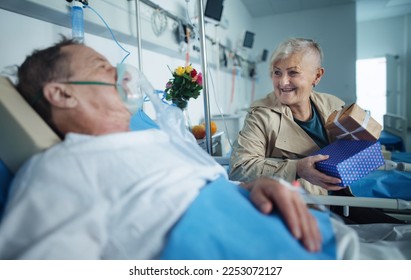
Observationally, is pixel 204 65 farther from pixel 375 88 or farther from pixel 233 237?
pixel 375 88

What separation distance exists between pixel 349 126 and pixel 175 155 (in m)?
0.75

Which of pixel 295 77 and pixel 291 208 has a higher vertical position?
pixel 295 77

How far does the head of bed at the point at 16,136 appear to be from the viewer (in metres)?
0.69

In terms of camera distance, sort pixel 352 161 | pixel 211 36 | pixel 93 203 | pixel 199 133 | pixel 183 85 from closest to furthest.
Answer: pixel 93 203
pixel 352 161
pixel 183 85
pixel 199 133
pixel 211 36

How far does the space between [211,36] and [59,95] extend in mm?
2715

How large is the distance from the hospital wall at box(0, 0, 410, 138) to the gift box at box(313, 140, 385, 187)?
0.98 m

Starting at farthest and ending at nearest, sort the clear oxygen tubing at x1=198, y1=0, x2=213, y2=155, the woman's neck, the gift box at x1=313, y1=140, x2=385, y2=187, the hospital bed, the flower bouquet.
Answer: the flower bouquet
the woman's neck
the clear oxygen tubing at x1=198, y1=0, x2=213, y2=155
the gift box at x1=313, y1=140, x2=385, y2=187
the hospital bed

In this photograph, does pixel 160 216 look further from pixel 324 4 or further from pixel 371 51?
pixel 371 51

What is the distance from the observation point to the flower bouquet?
Result: 1.54 meters

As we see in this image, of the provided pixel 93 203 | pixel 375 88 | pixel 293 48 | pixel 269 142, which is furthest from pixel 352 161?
pixel 375 88

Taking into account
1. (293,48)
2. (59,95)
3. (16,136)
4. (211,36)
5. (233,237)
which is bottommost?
(233,237)

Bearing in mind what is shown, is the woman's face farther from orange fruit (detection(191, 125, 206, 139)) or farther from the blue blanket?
the blue blanket

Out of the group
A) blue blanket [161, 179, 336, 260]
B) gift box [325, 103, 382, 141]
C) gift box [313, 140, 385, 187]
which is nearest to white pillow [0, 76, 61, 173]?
blue blanket [161, 179, 336, 260]

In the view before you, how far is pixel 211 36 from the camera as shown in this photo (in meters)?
3.22
